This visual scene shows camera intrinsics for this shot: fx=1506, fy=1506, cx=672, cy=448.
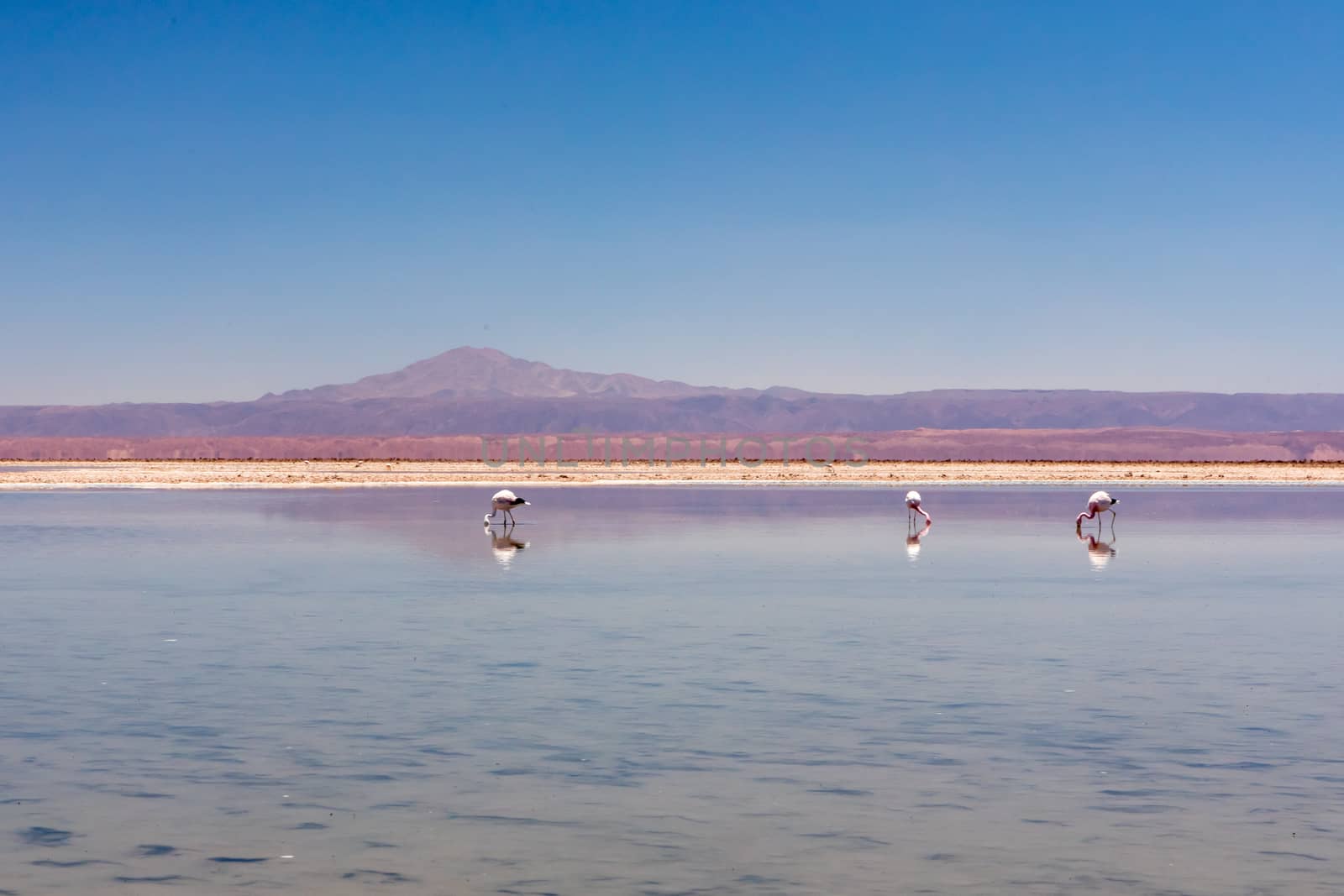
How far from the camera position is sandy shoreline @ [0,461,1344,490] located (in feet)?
186

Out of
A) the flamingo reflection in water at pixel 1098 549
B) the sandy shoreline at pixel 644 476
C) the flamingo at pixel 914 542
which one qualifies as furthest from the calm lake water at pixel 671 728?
the sandy shoreline at pixel 644 476

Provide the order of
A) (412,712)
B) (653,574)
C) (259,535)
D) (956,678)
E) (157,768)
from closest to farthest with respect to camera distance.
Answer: (157,768) → (412,712) → (956,678) → (653,574) → (259,535)

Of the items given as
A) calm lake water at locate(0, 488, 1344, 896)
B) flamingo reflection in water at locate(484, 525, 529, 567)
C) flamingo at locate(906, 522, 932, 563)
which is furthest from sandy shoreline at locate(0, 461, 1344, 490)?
calm lake water at locate(0, 488, 1344, 896)

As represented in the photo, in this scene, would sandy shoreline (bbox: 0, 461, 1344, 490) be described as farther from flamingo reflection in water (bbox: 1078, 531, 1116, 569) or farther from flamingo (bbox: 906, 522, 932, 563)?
flamingo reflection in water (bbox: 1078, 531, 1116, 569)

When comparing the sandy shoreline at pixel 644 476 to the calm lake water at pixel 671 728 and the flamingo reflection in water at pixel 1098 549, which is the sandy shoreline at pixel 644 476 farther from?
the calm lake water at pixel 671 728

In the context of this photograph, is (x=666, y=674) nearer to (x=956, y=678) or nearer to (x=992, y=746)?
(x=956, y=678)

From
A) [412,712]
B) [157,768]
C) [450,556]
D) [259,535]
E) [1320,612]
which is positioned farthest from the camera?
[259,535]

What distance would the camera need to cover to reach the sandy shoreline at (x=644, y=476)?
56.8 m

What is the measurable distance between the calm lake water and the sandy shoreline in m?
34.9

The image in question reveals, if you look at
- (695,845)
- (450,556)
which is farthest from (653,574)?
(695,845)

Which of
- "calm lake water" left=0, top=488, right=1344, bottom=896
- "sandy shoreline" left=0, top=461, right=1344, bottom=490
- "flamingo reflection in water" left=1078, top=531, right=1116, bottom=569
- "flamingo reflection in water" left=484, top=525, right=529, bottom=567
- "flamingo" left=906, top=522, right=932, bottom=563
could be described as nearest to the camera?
"calm lake water" left=0, top=488, right=1344, bottom=896

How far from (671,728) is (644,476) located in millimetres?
51628

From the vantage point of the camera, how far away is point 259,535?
95.9 ft

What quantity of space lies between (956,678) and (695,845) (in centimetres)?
518
